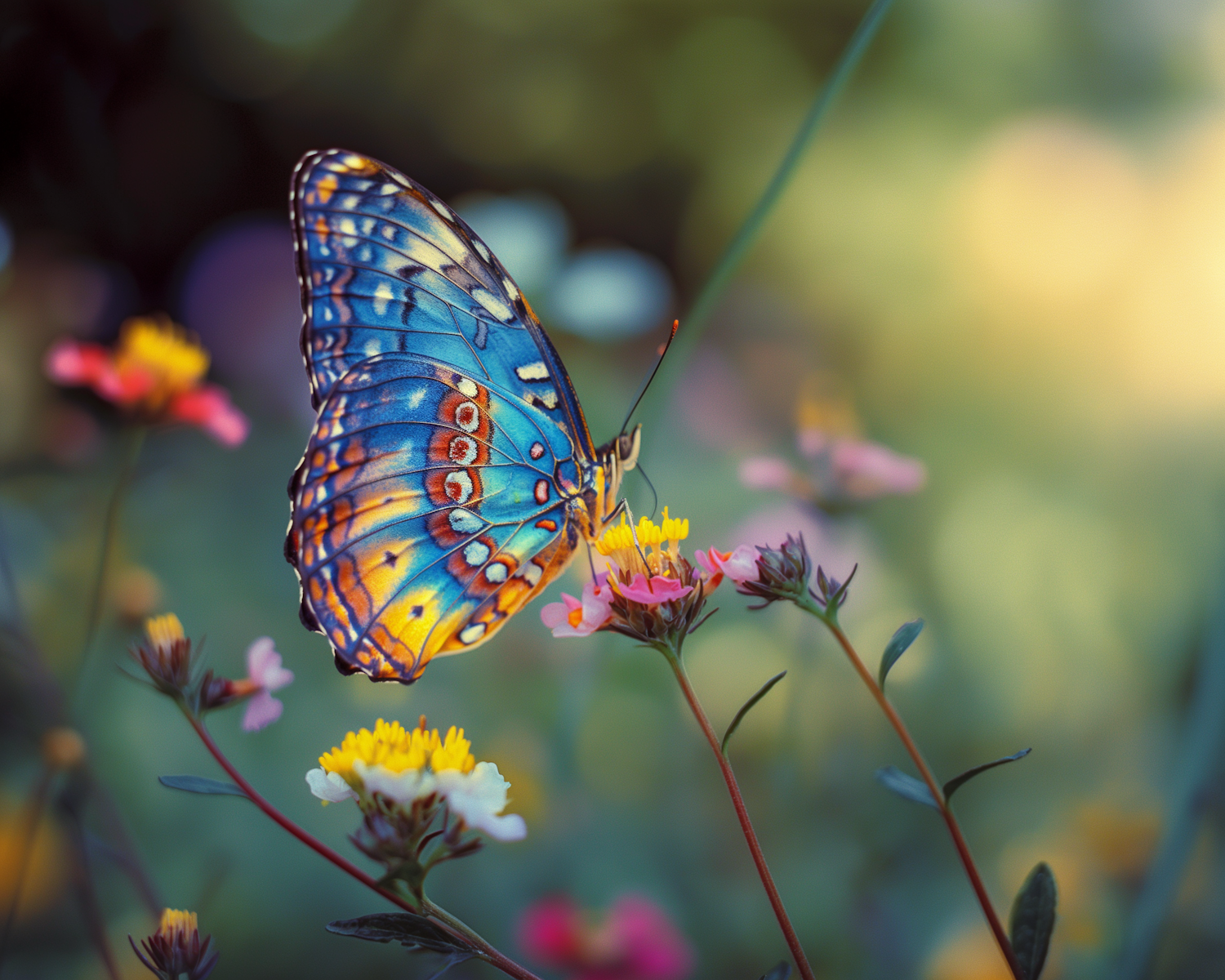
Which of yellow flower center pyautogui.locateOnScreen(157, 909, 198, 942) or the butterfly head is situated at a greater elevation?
the butterfly head

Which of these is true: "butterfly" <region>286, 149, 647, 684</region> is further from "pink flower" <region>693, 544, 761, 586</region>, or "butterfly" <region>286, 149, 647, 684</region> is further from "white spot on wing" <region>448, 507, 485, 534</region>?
"pink flower" <region>693, 544, 761, 586</region>

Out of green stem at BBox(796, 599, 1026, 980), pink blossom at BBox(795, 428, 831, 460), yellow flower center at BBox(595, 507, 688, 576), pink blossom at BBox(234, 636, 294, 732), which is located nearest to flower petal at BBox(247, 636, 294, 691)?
pink blossom at BBox(234, 636, 294, 732)

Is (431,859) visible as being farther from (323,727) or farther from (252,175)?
(252,175)

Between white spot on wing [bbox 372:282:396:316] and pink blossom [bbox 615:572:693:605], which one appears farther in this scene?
white spot on wing [bbox 372:282:396:316]

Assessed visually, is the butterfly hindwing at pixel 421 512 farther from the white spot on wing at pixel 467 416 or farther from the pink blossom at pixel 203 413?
the pink blossom at pixel 203 413

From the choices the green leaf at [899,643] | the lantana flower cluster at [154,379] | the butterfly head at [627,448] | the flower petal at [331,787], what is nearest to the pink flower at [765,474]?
the butterfly head at [627,448]

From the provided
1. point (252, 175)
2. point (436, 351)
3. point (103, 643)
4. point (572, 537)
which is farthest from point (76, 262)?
point (572, 537)
